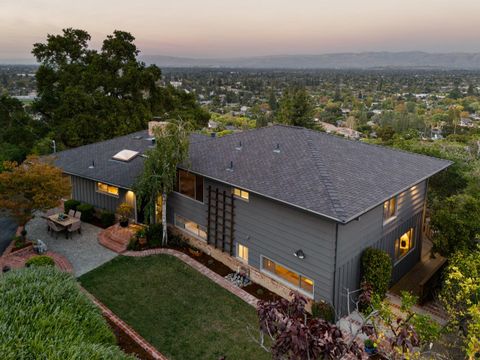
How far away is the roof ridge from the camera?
11.5m

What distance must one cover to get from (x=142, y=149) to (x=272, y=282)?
13.2 meters

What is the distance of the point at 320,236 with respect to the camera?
40.4 ft

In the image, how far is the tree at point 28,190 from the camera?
55.8 feet

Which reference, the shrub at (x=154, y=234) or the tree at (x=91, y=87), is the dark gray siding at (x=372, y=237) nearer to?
the shrub at (x=154, y=234)

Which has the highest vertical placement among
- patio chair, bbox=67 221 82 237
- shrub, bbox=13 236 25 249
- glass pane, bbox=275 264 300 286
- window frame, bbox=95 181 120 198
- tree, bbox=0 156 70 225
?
tree, bbox=0 156 70 225

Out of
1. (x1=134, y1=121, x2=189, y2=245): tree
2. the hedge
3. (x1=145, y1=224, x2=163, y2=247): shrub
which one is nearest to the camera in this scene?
the hedge

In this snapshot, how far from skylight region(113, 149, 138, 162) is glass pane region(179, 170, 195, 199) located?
232 inches

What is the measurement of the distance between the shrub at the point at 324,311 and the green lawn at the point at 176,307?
84.7 inches

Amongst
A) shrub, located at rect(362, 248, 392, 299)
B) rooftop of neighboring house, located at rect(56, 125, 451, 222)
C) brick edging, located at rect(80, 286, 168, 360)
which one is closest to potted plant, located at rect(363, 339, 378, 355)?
shrub, located at rect(362, 248, 392, 299)

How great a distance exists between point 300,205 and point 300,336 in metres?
7.37

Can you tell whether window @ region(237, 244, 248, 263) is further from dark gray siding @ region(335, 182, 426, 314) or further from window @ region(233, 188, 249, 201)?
dark gray siding @ region(335, 182, 426, 314)

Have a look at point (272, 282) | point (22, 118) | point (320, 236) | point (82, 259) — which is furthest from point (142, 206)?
point (22, 118)

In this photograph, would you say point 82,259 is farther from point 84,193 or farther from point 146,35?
point 146,35

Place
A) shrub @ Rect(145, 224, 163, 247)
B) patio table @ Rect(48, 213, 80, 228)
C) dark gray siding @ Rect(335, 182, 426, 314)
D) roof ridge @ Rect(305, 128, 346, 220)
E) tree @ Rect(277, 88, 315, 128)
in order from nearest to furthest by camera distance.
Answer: roof ridge @ Rect(305, 128, 346, 220) < dark gray siding @ Rect(335, 182, 426, 314) < shrub @ Rect(145, 224, 163, 247) < patio table @ Rect(48, 213, 80, 228) < tree @ Rect(277, 88, 315, 128)
